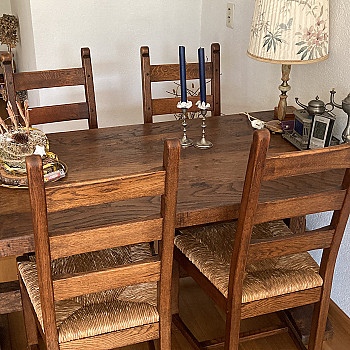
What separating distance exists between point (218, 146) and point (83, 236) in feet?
2.62

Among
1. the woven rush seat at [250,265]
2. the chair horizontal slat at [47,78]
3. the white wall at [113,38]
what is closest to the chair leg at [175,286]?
the woven rush seat at [250,265]

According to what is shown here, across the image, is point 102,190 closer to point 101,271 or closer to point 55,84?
point 101,271

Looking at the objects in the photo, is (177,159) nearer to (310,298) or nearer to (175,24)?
(310,298)

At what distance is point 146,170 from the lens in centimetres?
170

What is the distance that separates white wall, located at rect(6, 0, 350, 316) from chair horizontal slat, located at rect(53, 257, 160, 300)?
3.68 ft

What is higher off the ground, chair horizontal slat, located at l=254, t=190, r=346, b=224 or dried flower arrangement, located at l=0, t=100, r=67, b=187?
dried flower arrangement, located at l=0, t=100, r=67, b=187

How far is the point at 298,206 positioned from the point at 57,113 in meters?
1.14

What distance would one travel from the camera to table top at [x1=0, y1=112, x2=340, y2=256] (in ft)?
4.79

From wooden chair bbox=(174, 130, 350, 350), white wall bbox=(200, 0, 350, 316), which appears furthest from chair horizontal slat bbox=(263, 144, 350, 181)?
white wall bbox=(200, 0, 350, 316)

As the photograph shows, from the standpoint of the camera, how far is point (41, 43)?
9.25 ft

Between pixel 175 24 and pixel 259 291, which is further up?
pixel 175 24

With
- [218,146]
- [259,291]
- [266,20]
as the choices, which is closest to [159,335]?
[259,291]

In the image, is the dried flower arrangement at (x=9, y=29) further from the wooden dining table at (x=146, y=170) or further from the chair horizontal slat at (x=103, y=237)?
the chair horizontal slat at (x=103, y=237)

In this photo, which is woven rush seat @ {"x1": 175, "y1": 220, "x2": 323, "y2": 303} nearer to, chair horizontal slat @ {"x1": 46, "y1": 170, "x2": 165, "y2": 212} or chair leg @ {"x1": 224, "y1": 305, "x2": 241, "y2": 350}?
chair leg @ {"x1": 224, "y1": 305, "x2": 241, "y2": 350}
